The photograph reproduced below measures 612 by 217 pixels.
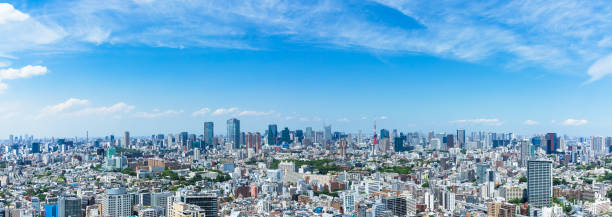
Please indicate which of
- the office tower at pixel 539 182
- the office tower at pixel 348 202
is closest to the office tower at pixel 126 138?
the office tower at pixel 348 202

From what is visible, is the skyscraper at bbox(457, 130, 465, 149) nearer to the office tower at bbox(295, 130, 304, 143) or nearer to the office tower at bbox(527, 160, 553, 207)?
the office tower at bbox(295, 130, 304, 143)

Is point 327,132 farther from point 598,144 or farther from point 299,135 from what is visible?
point 598,144

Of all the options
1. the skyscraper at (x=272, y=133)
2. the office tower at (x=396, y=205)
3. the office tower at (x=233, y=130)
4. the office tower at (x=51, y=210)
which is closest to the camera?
the office tower at (x=396, y=205)

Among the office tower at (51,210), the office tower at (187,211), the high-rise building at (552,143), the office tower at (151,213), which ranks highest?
the high-rise building at (552,143)

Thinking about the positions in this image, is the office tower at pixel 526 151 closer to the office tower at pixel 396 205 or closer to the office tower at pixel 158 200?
the office tower at pixel 396 205

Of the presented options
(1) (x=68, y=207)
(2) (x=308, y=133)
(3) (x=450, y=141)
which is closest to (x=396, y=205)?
(1) (x=68, y=207)

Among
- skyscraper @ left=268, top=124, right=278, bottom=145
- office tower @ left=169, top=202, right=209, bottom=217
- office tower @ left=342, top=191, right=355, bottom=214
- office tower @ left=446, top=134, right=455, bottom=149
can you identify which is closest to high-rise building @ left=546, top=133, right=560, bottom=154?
office tower @ left=446, top=134, right=455, bottom=149
